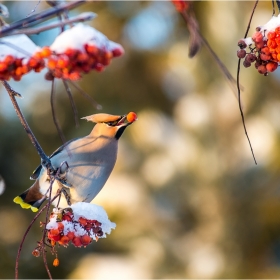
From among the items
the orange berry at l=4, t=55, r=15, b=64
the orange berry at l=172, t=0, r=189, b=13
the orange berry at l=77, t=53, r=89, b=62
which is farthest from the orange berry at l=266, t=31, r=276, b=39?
the orange berry at l=4, t=55, r=15, b=64

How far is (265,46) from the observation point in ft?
5.37

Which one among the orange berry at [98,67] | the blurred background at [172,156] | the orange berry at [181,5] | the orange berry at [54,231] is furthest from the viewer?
the blurred background at [172,156]

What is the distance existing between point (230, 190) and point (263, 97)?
128cm

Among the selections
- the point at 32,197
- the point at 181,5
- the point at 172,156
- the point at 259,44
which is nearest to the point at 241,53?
the point at 259,44

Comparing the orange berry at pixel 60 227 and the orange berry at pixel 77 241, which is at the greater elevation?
the orange berry at pixel 60 227

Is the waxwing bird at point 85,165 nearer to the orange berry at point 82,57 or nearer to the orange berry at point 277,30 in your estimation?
the orange berry at point 277,30

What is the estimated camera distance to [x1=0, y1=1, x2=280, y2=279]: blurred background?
7090 millimetres

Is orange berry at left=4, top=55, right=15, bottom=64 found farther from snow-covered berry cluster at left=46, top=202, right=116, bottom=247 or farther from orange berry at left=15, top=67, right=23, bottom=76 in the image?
snow-covered berry cluster at left=46, top=202, right=116, bottom=247

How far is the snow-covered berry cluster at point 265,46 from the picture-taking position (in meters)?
1.59

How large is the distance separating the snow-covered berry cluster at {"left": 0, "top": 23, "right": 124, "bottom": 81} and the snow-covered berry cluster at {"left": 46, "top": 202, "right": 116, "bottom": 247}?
67cm

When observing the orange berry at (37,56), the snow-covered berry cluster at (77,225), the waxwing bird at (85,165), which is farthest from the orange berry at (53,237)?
the orange berry at (37,56)

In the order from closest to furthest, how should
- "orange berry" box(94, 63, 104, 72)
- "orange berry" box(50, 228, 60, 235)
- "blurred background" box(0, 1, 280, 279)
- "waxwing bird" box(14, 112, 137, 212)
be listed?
"orange berry" box(94, 63, 104, 72)
"orange berry" box(50, 228, 60, 235)
"waxwing bird" box(14, 112, 137, 212)
"blurred background" box(0, 1, 280, 279)

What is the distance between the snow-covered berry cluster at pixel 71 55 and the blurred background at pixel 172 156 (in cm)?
522

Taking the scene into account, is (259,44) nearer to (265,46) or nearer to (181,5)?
(265,46)
